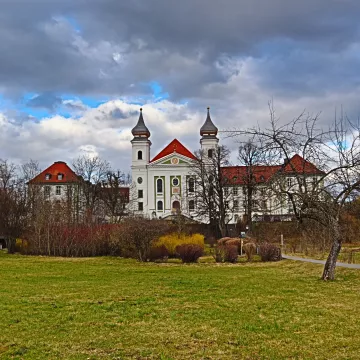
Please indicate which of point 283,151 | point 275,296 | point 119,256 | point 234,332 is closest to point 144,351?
point 234,332

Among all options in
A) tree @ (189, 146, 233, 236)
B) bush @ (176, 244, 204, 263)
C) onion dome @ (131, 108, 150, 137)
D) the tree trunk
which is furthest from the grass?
onion dome @ (131, 108, 150, 137)

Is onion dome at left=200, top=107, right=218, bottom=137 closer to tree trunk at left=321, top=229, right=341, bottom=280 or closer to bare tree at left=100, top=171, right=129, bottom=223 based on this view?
bare tree at left=100, top=171, right=129, bottom=223

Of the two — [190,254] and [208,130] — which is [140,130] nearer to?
[208,130]

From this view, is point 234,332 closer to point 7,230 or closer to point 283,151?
point 283,151

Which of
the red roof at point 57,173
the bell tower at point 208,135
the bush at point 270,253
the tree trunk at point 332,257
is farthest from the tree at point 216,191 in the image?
the tree trunk at point 332,257

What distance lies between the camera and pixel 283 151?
1459 centimetres

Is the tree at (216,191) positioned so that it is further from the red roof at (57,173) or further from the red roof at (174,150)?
the red roof at (57,173)

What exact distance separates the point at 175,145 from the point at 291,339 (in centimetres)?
7164

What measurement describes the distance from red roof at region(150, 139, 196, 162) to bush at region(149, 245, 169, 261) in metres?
49.5

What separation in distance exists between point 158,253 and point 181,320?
56.6ft

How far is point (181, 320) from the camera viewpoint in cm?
796

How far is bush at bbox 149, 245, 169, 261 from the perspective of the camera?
982 inches

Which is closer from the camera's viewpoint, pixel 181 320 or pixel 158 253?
pixel 181 320

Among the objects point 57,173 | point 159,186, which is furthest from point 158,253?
point 57,173
